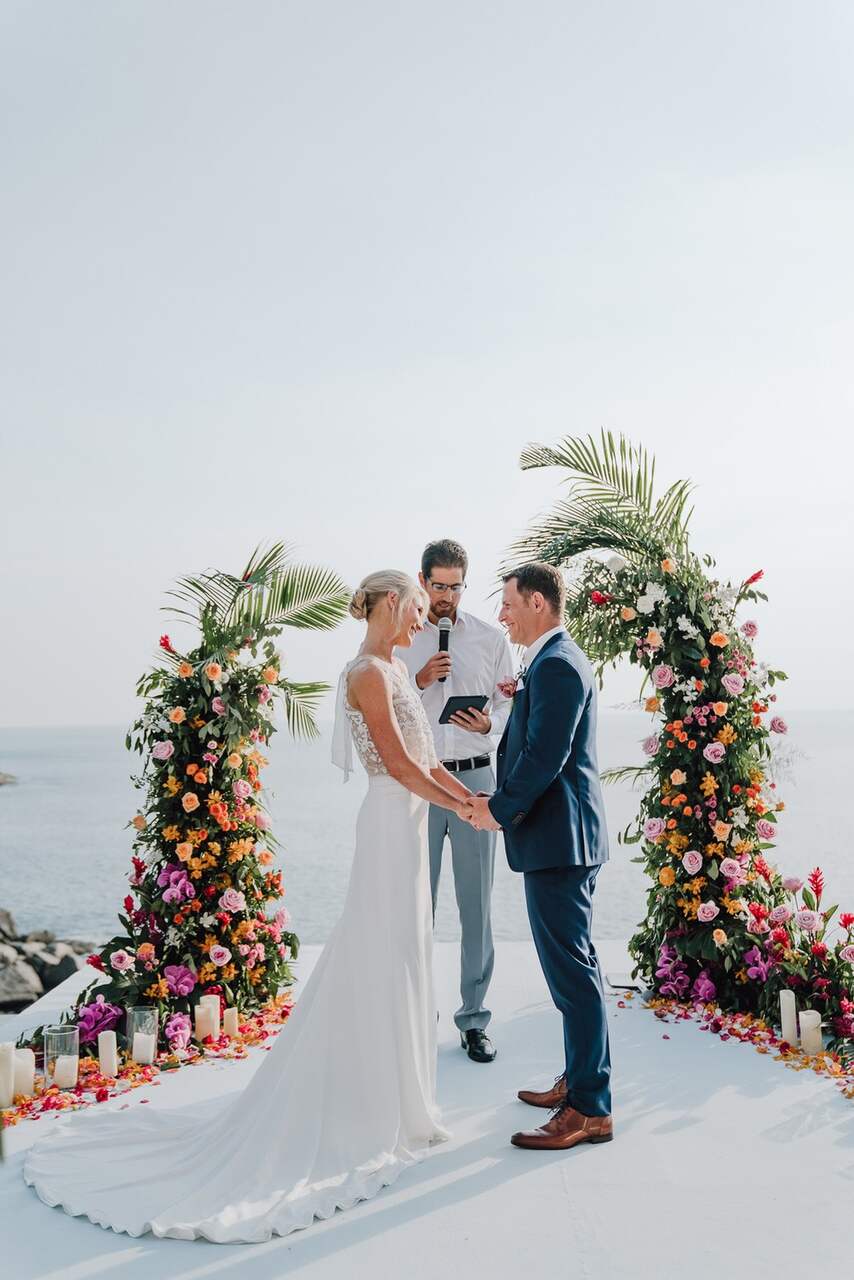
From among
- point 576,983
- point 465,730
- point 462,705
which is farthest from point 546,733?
point 465,730

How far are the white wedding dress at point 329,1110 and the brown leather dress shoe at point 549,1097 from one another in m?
0.45

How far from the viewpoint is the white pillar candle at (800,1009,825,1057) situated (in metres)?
4.39

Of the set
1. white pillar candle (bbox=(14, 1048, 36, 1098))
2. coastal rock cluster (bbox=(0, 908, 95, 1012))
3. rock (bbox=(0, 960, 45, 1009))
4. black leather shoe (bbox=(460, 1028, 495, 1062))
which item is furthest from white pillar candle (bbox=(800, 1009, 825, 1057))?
rock (bbox=(0, 960, 45, 1009))

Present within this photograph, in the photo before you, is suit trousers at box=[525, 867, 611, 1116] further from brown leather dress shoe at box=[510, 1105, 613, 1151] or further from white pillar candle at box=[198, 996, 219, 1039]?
white pillar candle at box=[198, 996, 219, 1039]

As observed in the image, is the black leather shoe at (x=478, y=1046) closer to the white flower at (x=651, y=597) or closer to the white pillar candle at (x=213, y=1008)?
the white pillar candle at (x=213, y=1008)

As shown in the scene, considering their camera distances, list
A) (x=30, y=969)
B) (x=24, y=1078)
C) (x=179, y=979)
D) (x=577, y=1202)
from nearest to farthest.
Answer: (x=577, y=1202), (x=24, y=1078), (x=179, y=979), (x=30, y=969)

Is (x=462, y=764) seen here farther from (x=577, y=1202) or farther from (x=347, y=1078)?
(x=577, y=1202)

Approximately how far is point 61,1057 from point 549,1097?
1.89m

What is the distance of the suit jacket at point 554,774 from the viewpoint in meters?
3.48

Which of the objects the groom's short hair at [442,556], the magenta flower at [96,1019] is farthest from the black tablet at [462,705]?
the magenta flower at [96,1019]

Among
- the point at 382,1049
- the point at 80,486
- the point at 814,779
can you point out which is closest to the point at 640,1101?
the point at 382,1049

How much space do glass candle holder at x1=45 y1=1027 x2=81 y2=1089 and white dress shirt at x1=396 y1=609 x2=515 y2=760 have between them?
192 centimetres

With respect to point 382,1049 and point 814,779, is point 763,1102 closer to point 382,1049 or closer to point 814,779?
point 382,1049

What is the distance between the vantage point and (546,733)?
348 cm
